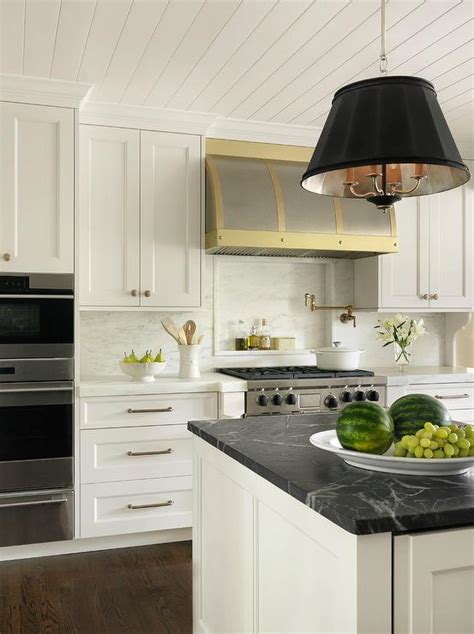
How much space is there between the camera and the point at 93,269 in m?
3.86

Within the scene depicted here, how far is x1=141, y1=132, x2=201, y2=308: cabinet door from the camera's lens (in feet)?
13.0

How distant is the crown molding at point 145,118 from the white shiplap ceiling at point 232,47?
0.08 m

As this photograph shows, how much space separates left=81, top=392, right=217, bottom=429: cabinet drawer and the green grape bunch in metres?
2.28

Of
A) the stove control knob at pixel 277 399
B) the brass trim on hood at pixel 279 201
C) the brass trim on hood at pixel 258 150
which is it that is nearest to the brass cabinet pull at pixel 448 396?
the stove control knob at pixel 277 399

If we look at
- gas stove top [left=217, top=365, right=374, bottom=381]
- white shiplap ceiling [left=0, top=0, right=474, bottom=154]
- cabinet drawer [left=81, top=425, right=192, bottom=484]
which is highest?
white shiplap ceiling [left=0, top=0, right=474, bottom=154]

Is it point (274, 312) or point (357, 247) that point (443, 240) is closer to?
point (357, 247)

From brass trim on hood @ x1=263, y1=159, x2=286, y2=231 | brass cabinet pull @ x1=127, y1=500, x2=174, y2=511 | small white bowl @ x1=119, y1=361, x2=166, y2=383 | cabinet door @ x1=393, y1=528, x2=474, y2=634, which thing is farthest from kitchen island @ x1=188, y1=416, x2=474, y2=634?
brass trim on hood @ x1=263, y1=159, x2=286, y2=231

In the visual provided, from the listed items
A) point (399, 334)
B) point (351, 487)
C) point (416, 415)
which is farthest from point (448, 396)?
point (351, 487)

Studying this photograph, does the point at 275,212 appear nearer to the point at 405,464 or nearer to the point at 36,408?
the point at 36,408

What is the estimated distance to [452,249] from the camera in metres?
4.70

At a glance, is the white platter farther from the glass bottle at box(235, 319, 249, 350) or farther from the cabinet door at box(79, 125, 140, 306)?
the glass bottle at box(235, 319, 249, 350)

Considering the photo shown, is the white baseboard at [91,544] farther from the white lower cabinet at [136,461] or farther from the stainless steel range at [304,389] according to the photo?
the stainless steel range at [304,389]

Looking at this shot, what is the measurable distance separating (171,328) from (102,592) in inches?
63.1

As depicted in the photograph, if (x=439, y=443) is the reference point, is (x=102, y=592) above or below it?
below
